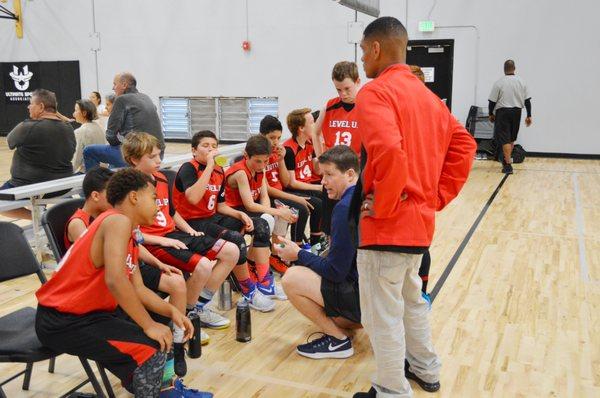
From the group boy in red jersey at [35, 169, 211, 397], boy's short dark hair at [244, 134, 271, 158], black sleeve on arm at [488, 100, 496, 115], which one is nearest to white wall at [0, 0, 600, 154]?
black sleeve on arm at [488, 100, 496, 115]

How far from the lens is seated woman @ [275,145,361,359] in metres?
2.93

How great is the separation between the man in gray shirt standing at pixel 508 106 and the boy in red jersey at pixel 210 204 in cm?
632

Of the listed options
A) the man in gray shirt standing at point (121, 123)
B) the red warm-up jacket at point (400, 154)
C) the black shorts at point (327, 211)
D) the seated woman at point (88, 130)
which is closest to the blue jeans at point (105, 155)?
the man in gray shirt standing at point (121, 123)

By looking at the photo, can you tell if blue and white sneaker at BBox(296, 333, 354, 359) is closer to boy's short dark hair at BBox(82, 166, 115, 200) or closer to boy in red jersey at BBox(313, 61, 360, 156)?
boy's short dark hair at BBox(82, 166, 115, 200)

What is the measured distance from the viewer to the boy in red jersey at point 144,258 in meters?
2.80

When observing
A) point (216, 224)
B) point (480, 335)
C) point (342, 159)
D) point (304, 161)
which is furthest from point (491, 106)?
point (342, 159)

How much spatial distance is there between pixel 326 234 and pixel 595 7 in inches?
316

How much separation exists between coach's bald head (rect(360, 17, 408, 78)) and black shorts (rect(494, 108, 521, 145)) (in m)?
7.35

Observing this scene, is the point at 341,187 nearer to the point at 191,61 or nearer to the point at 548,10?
the point at 548,10

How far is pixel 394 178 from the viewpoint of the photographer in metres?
2.11

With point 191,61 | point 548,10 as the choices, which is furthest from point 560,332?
point 191,61

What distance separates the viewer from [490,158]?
10500mm

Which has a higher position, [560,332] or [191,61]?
[191,61]

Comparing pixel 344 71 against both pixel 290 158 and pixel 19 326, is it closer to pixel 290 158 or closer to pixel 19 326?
pixel 290 158
